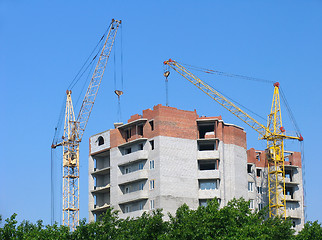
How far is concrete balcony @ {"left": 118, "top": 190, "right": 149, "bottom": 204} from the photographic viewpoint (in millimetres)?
172875

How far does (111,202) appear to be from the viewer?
180m

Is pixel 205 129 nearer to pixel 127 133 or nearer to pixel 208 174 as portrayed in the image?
pixel 208 174

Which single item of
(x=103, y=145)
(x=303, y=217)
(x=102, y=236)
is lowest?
(x=102, y=236)

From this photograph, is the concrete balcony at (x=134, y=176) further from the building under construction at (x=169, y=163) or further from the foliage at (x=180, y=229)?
the foliage at (x=180, y=229)

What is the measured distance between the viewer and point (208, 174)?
176m

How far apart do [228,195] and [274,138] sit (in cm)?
2857

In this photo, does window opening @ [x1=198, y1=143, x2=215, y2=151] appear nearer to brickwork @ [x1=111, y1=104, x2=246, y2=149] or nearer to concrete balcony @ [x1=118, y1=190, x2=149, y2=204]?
brickwork @ [x1=111, y1=104, x2=246, y2=149]

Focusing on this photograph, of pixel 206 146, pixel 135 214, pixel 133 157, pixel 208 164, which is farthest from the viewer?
pixel 206 146

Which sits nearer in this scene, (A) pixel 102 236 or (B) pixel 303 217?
(A) pixel 102 236

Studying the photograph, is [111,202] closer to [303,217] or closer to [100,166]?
[100,166]

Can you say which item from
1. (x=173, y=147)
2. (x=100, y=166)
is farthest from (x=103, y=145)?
(x=173, y=147)

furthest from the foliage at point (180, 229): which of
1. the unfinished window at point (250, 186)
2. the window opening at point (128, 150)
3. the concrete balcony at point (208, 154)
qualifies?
the unfinished window at point (250, 186)

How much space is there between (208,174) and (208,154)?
430cm

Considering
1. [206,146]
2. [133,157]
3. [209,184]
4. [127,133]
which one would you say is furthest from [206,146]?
[127,133]
